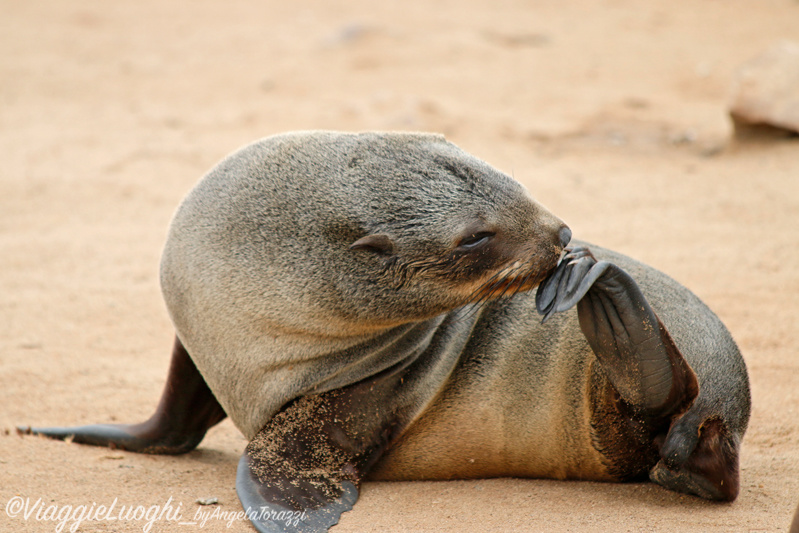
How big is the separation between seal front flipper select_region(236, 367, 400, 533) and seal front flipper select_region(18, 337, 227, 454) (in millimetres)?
695

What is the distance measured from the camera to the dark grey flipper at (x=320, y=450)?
10.4 ft

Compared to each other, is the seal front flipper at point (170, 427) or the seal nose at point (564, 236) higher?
the seal nose at point (564, 236)

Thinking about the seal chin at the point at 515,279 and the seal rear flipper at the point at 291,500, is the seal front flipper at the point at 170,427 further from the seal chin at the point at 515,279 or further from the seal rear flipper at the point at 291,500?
the seal chin at the point at 515,279

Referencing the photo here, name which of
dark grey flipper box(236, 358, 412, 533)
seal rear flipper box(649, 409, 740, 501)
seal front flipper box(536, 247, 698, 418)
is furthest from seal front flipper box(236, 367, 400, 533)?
seal rear flipper box(649, 409, 740, 501)

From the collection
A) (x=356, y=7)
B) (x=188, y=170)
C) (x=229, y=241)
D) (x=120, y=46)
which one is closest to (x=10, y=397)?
(x=229, y=241)

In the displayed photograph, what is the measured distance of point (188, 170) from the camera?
8734 millimetres

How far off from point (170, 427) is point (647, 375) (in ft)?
7.32

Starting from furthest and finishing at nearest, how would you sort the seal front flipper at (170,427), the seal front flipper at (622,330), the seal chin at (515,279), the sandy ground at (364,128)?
the seal front flipper at (170,427), the sandy ground at (364,128), the seal chin at (515,279), the seal front flipper at (622,330)

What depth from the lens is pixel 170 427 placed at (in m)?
3.99

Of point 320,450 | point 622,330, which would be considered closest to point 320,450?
point 320,450

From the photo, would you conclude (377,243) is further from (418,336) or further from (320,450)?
(320,450)

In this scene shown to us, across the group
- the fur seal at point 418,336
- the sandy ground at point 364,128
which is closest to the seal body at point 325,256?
the fur seal at point 418,336

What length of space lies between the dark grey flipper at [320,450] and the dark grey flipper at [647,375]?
2.88 feet

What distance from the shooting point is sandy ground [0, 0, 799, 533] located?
11.1 ft
